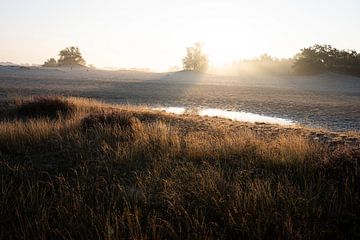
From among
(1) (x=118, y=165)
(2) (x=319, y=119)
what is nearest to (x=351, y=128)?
(2) (x=319, y=119)

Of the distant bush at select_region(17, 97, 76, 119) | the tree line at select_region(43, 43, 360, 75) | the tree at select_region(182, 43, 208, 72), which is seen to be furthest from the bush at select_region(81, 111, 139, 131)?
the tree at select_region(182, 43, 208, 72)

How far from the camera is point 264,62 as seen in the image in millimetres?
80875

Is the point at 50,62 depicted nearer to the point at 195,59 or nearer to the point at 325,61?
the point at 195,59

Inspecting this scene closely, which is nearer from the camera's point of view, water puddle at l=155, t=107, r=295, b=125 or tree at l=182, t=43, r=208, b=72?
water puddle at l=155, t=107, r=295, b=125

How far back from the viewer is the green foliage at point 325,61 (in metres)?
51.2

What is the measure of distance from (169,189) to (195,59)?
222 ft

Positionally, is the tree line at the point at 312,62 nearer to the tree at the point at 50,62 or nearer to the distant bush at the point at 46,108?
the tree at the point at 50,62

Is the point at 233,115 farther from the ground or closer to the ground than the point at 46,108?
closer to the ground

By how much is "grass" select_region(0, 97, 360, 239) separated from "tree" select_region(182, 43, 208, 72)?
62937mm

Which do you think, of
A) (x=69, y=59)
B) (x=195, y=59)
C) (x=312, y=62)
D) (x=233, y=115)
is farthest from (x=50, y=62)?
(x=233, y=115)

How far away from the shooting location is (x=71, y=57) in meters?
→ 83.4

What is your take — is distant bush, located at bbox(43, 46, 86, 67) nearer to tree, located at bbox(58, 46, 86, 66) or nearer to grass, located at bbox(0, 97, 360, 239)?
tree, located at bbox(58, 46, 86, 66)

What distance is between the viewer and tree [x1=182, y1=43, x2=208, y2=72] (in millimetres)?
72625

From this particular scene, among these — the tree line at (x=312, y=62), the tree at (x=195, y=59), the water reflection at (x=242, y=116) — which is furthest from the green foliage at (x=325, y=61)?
the water reflection at (x=242, y=116)
